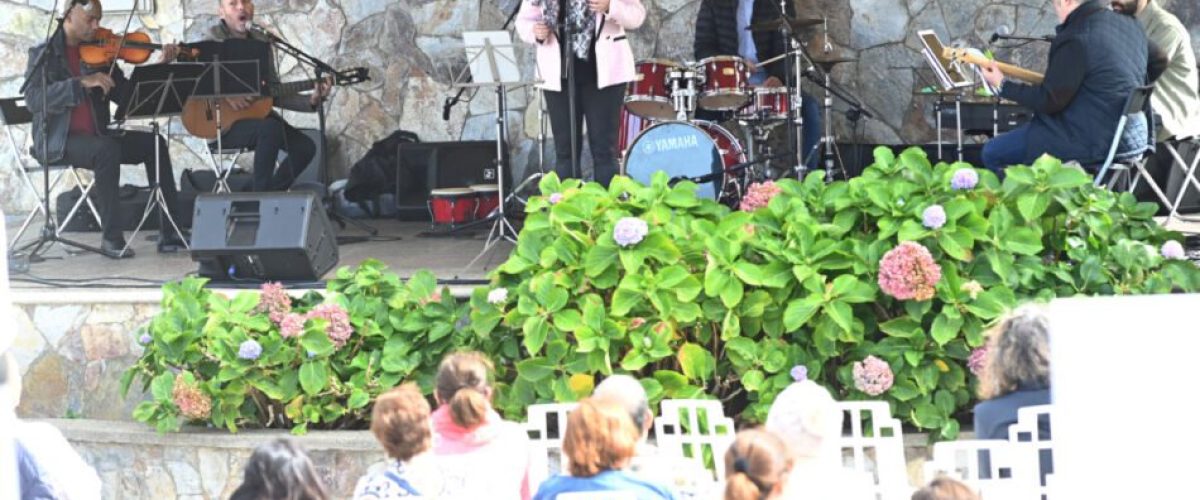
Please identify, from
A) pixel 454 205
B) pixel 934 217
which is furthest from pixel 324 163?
pixel 934 217

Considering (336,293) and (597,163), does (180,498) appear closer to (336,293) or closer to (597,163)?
(336,293)

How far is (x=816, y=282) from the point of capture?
187 inches

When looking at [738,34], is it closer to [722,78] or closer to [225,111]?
[722,78]

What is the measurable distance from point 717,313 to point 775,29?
11.4 ft

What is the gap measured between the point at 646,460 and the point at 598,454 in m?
0.18

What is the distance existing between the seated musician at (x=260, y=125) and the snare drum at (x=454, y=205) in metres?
0.79

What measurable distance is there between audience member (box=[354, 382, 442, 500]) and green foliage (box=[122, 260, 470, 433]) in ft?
5.37

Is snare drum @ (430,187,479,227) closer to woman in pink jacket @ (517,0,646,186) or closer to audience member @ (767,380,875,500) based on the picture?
woman in pink jacket @ (517,0,646,186)

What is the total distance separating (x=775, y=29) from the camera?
8.05 meters

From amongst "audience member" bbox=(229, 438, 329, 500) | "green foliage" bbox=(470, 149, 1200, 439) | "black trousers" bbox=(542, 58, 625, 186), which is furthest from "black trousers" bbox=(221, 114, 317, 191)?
"audience member" bbox=(229, 438, 329, 500)

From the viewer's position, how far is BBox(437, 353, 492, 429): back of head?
147 inches

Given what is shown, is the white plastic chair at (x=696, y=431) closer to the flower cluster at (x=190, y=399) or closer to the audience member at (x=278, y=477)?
the audience member at (x=278, y=477)

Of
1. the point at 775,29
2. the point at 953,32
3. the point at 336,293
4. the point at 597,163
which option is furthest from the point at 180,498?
the point at 953,32

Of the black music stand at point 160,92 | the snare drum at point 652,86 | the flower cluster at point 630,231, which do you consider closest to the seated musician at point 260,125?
the black music stand at point 160,92
